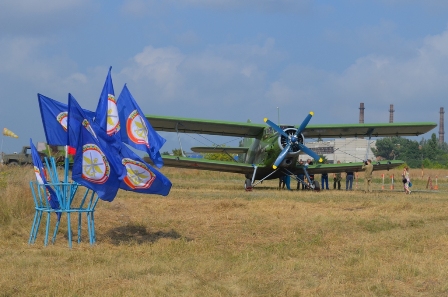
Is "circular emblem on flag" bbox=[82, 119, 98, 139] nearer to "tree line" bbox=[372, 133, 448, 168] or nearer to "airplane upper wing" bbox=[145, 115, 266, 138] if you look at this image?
"airplane upper wing" bbox=[145, 115, 266, 138]

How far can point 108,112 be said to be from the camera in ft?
29.4

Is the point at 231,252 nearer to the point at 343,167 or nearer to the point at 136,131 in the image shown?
the point at 136,131

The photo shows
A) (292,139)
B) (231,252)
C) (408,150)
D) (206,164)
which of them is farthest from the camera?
(408,150)

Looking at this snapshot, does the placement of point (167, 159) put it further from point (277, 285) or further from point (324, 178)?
point (277, 285)

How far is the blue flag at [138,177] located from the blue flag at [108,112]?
0.29 meters

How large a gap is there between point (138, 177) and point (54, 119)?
5.07 ft

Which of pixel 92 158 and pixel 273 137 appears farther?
pixel 273 137

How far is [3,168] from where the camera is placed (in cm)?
1653

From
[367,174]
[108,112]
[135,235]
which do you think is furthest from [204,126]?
[108,112]

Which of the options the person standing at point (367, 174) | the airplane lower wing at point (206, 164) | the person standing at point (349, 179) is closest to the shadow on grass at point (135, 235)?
the airplane lower wing at point (206, 164)

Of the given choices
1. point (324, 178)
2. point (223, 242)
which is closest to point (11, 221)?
point (223, 242)

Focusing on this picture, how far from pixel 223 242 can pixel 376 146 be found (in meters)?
107

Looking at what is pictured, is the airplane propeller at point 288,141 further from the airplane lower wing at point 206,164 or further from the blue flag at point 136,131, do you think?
the blue flag at point 136,131

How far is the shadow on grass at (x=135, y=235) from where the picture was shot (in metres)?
9.84
